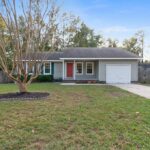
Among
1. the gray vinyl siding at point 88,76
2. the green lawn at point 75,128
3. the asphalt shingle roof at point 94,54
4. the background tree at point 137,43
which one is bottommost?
the green lawn at point 75,128

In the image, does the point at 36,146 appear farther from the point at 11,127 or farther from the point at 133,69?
the point at 133,69

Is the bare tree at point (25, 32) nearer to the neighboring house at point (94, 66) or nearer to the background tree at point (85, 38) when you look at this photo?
the neighboring house at point (94, 66)

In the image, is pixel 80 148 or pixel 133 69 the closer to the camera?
pixel 80 148

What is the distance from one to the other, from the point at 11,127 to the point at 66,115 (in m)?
1.83

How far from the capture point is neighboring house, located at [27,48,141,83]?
70.1 feet

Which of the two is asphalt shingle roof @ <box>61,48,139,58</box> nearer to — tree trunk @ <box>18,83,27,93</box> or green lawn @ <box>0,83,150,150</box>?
tree trunk @ <box>18,83,27,93</box>

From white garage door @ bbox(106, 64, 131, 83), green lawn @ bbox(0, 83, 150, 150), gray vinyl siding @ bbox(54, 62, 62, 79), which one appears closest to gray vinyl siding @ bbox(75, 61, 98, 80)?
white garage door @ bbox(106, 64, 131, 83)

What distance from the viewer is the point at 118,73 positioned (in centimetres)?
2139

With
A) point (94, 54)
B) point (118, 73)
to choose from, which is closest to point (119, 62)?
point (118, 73)

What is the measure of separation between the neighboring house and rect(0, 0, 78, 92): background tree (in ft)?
31.1

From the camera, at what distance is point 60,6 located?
11.7m

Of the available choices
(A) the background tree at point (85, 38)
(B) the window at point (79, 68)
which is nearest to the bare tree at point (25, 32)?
(B) the window at point (79, 68)

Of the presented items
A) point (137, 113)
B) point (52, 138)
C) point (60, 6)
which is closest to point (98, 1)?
point (60, 6)

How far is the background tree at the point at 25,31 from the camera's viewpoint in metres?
10.2
